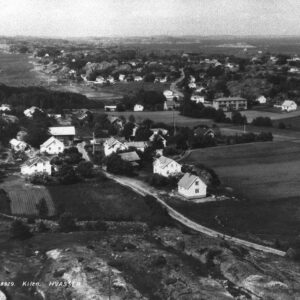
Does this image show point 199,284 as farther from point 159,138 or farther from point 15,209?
point 159,138

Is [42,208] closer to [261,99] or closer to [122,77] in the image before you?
[261,99]

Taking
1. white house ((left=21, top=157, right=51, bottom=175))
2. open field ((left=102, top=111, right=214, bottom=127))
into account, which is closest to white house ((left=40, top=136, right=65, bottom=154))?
white house ((left=21, top=157, right=51, bottom=175))

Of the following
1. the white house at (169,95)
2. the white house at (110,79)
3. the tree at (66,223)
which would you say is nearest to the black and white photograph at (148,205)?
the tree at (66,223)

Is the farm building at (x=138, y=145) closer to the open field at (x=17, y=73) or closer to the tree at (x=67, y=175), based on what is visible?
the tree at (x=67, y=175)

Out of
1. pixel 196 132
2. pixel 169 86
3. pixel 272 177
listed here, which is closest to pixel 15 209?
pixel 272 177

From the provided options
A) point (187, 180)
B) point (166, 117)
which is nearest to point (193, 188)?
point (187, 180)
